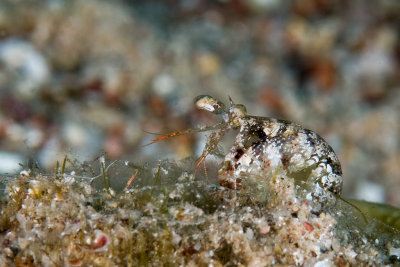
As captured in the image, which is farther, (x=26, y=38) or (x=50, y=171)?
(x=26, y=38)

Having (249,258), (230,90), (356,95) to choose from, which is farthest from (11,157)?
(356,95)

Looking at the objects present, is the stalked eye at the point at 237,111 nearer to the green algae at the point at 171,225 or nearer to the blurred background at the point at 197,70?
the green algae at the point at 171,225

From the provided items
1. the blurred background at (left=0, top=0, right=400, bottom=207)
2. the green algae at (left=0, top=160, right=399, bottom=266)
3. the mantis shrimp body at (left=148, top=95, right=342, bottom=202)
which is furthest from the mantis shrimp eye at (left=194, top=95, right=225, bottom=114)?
the blurred background at (left=0, top=0, right=400, bottom=207)

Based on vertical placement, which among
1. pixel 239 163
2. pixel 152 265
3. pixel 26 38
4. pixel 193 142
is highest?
pixel 26 38

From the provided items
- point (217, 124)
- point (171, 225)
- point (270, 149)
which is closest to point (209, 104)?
point (217, 124)

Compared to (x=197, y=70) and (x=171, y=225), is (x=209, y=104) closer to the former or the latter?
(x=171, y=225)

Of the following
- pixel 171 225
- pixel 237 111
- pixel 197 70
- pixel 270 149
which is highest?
pixel 197 70

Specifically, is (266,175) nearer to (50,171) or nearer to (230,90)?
(50,171)
